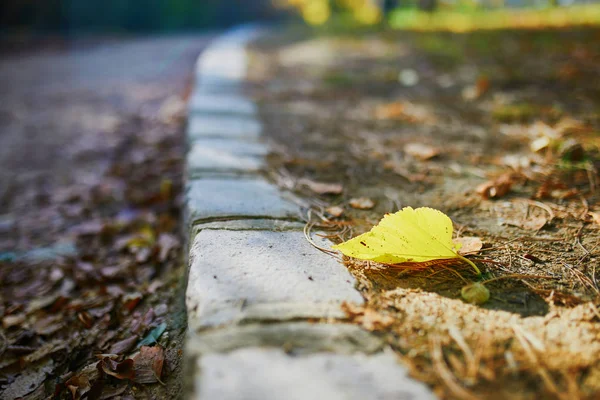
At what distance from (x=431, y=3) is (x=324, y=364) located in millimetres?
9533

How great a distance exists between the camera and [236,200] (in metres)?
1.23

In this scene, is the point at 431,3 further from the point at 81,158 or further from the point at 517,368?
the point at 517,368

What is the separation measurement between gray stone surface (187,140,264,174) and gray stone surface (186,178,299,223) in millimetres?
A: 108

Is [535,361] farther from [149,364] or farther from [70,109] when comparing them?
[70,109]

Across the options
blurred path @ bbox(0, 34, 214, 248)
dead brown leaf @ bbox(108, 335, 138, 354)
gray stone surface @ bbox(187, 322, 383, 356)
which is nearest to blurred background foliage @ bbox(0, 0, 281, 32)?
blurred path @ bbox(0, 34, 214, 248)

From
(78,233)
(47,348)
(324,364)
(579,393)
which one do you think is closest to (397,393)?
(324,364)

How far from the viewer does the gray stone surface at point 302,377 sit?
59cm

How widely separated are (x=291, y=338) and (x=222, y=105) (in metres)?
1.95

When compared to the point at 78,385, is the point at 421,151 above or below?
above

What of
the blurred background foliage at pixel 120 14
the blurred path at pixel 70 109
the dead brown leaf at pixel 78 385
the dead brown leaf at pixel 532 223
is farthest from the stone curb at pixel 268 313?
the blurred background foliage at pixel 120 14

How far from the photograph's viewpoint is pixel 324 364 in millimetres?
640

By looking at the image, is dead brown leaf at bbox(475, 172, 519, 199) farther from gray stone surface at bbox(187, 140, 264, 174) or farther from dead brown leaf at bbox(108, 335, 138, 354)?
dead brown leaf at bbox(108, 335, 138, 354)

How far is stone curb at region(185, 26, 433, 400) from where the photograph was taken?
60cm

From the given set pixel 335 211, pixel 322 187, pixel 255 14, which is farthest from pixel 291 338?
pixel 255 14
